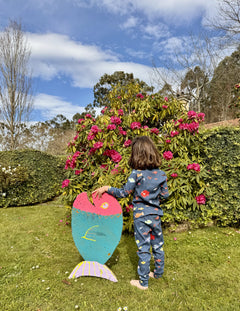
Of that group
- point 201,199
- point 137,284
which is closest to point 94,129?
point 201,199

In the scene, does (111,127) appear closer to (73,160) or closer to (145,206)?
(73,160)

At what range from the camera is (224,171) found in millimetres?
3438

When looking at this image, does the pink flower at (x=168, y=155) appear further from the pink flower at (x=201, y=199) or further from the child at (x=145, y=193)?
the child at (x=145, y=193)

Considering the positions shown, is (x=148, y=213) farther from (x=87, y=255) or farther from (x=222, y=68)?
(x=222, y=68)

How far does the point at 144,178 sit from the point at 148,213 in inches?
12.9

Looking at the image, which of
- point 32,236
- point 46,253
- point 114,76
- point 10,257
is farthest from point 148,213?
point 114,76

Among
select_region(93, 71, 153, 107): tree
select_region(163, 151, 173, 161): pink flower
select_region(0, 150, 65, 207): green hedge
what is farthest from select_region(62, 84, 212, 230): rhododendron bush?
select_region(93, 71, 153, 107): tree

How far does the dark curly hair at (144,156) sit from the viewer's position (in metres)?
1.95

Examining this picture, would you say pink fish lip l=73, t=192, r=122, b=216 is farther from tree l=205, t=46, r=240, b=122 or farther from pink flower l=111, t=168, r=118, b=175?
tree l=205, t=46, r=240, b=122

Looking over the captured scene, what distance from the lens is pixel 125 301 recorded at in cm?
188

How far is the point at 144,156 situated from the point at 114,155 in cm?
147

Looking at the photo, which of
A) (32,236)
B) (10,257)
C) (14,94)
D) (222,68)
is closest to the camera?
(10,257)

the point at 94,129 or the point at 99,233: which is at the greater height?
the point at 94,129

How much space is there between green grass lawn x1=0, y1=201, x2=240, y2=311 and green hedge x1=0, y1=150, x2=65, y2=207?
7.05ft
